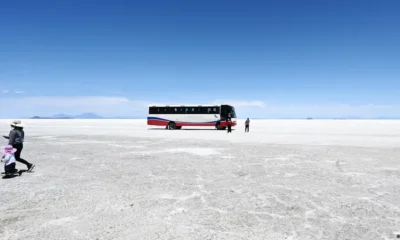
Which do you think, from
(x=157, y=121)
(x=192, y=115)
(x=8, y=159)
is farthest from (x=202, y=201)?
(x=157, y=121)

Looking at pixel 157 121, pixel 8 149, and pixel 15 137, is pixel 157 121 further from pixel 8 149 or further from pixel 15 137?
pixel 8 149

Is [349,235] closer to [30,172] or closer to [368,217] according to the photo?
[368,217]

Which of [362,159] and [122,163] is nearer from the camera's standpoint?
[122,163]

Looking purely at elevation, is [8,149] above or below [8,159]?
above

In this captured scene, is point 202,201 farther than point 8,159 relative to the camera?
No

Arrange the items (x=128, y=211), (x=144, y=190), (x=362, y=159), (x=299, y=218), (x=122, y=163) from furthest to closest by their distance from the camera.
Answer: (x=362, y=159) < (x=122, y=163) < (x=144, y=190) < (x=128, y=211) < (x=299, y=218)

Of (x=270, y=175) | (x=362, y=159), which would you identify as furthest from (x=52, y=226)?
(x=362, y=159)

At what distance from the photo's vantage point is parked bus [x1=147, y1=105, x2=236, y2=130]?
112 ft

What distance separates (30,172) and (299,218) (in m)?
8.35

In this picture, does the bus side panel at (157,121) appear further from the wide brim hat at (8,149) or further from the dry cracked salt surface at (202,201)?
the wide brim hat at (8,149)

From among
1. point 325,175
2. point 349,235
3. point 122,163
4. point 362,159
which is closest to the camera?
point 349,235

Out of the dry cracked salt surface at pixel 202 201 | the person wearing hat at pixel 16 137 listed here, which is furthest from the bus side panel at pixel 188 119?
the person wearing hat at pixel 16 137

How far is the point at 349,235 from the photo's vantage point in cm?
432

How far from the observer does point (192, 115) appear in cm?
3497
